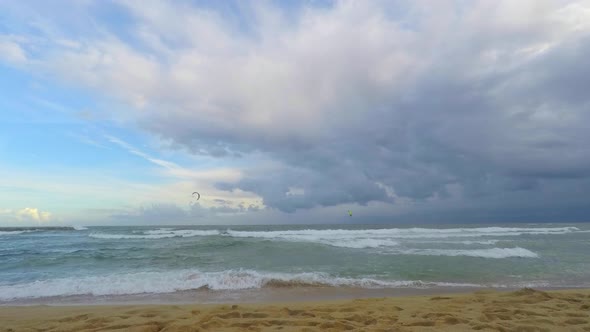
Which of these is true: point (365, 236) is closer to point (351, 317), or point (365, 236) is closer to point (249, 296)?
point (249, 296)

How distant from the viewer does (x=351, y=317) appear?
5.30m

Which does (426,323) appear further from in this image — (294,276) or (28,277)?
(28,277)

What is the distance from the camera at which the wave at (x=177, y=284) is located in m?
9.20

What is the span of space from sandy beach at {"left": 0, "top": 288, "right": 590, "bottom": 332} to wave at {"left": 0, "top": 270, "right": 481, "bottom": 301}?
2556 mm

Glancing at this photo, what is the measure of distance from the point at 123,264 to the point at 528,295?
47.0 ft

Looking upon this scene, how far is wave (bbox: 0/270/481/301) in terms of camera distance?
30.2 ft

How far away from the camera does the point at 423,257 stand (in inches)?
584

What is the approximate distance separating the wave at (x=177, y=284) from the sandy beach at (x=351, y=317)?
2.56 metres

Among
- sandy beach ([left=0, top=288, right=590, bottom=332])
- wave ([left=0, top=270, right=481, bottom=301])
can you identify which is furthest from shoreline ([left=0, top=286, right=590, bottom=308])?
sandy beach ([left=0, top=288, right=590, bottom=332])

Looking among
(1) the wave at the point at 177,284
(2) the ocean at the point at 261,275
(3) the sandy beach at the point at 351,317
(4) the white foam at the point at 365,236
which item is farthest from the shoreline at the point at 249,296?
(4) the white foam at the point at 365,236

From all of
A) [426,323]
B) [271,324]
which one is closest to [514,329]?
[426,323]

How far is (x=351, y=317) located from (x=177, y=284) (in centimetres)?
621

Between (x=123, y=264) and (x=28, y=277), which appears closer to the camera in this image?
(x=28, y=277)

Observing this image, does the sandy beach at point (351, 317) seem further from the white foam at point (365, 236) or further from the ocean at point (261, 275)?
the white foam at point (365, 236)
